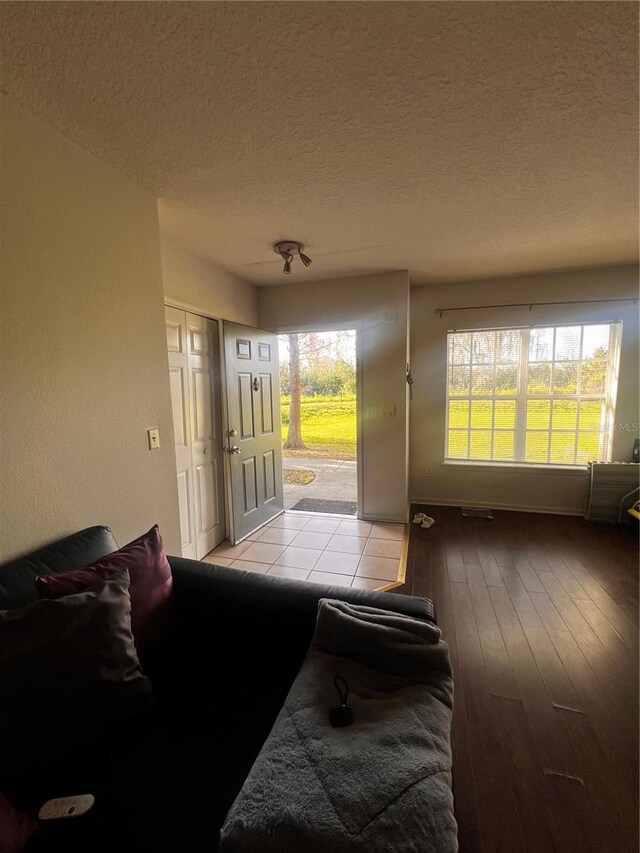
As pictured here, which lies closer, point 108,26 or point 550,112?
point 108,26

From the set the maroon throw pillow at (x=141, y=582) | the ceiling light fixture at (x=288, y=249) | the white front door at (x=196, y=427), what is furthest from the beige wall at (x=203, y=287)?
the maroon throw pillow at (x=141, y=582)

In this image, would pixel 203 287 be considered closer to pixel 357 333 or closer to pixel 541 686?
pixel 357 333

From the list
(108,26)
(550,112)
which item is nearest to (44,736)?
(108,26)

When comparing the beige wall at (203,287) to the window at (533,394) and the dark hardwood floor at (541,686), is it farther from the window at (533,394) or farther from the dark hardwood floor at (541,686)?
the dark hardwood floor at (541,686)

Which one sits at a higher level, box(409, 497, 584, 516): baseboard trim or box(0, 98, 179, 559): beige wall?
box(0, 98, 179, 559): beige wall

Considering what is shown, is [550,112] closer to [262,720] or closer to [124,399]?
[124,399]

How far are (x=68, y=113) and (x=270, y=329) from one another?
94.1 inches

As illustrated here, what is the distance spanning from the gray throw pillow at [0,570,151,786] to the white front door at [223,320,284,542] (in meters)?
2.09

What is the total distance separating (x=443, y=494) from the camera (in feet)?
13.3

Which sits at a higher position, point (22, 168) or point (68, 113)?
point (68, 113)

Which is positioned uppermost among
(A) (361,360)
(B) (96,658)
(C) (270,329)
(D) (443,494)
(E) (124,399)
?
(C) (270,329)

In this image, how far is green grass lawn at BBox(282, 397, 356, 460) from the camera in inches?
344

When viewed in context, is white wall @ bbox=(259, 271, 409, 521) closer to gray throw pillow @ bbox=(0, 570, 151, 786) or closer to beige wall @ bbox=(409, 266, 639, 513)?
beige wall @ bbox=(409, 266, 639, 513)

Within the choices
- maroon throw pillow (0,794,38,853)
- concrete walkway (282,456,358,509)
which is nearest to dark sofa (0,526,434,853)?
maroon throw pillow (0,794,38,853)
